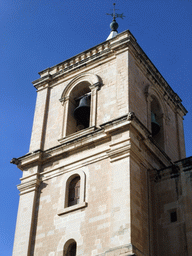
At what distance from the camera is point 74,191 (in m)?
19.9

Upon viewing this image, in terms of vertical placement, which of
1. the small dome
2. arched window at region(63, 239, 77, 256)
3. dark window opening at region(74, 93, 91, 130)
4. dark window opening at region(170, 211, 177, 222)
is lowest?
arched window at region(63, 239, 77, 256)

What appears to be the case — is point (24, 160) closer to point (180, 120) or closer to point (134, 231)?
point (134, 231)

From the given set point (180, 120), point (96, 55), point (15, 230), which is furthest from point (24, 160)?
point (180, 120)

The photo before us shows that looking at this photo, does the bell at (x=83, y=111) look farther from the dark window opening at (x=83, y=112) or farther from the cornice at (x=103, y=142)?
the cornice at (x=103, y=142)

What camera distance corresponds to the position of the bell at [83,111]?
22.8 m

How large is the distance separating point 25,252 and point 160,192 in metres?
5.75

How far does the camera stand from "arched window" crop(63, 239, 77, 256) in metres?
18.2

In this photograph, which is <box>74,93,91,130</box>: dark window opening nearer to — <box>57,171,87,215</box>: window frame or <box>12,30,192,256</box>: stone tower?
<box>12,30,192,256</box>: stone tower

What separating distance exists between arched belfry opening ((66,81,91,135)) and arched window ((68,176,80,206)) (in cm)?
295

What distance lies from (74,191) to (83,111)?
4.59 m

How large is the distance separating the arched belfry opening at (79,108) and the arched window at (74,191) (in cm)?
295

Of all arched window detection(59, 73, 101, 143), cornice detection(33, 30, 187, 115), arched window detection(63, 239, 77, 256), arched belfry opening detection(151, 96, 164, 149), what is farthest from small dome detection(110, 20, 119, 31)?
arched window detection(63, 239, 77, 256)

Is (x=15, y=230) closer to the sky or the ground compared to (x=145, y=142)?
closer to the ground

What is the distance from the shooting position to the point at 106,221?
1767 cm
